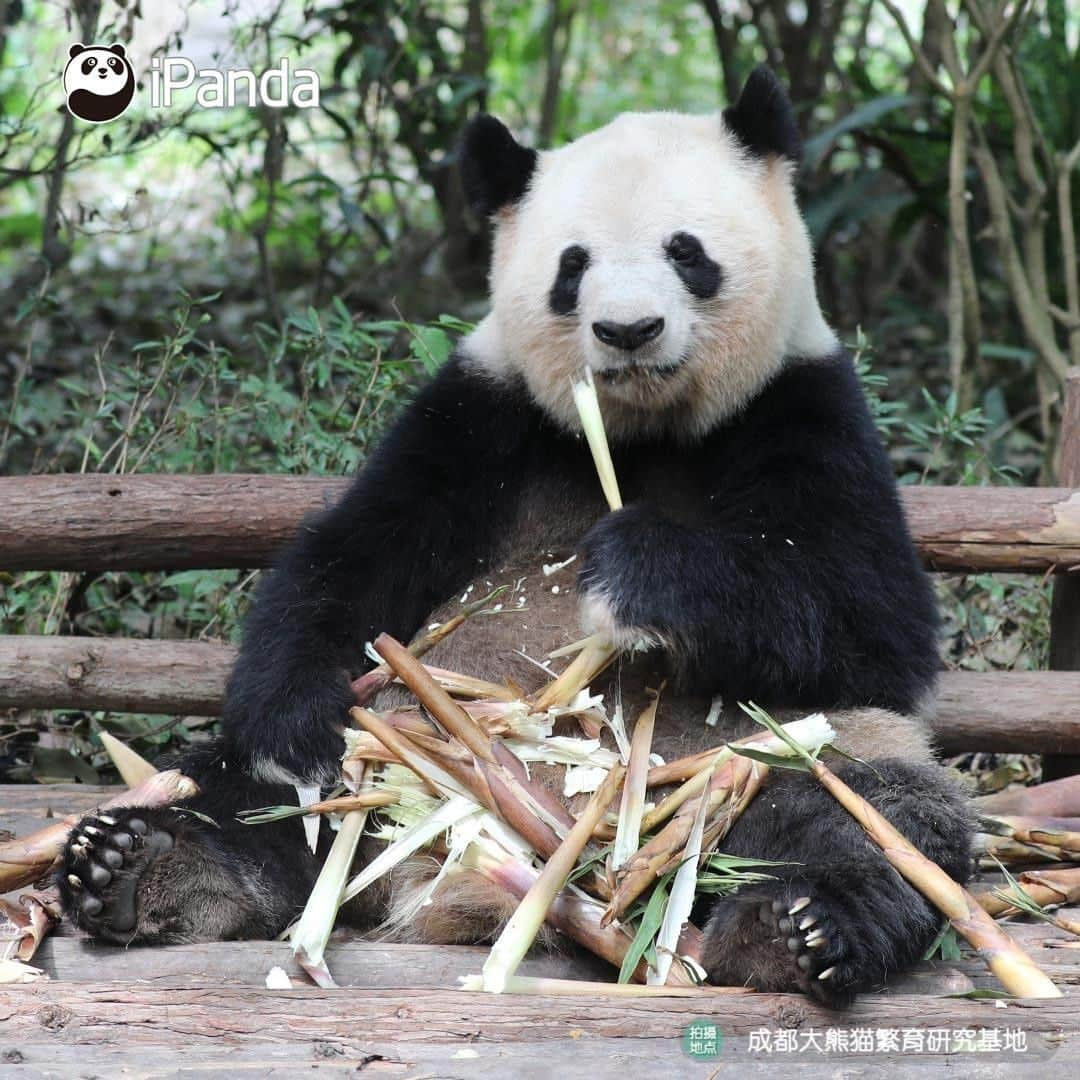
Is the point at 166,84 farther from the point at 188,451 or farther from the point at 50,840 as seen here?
the point at 50,840

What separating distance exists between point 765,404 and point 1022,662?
2.37 metres

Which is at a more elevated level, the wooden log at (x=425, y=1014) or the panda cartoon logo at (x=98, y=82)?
the panda cartoon logo at (x=98, y=82)

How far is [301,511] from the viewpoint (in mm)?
4207

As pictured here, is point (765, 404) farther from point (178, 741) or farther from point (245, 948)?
point (178, 741)

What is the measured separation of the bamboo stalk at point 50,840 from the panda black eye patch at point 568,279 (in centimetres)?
137

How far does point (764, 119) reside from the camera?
3.52m

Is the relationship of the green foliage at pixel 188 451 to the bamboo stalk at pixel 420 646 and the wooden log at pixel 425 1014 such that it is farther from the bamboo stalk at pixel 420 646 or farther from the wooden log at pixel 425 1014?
the wooden log at pixel 425 1014

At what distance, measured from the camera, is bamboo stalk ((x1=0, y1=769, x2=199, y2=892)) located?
3127mm

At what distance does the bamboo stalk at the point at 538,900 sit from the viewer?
261 cm

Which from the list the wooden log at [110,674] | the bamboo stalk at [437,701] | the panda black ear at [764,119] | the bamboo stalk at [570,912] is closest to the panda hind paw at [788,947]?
the bamboo stalk at [570,912]

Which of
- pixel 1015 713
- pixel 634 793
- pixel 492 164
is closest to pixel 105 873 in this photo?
pixel 634 793

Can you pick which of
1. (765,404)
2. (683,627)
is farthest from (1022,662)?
(683,627)

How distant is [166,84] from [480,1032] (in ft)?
16.1

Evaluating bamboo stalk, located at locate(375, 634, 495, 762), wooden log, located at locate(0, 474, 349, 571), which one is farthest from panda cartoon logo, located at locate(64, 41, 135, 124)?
bamboo stalk, located at locate(375, 634, 495, 762)
